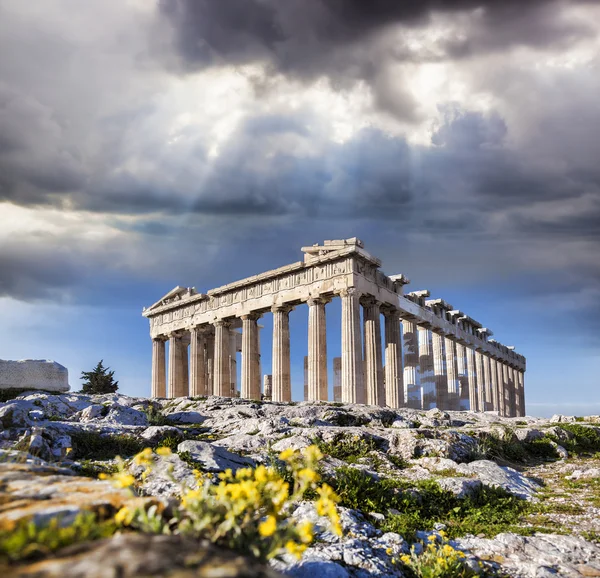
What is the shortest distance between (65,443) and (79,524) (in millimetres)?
10322

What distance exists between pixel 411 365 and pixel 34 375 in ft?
90.0

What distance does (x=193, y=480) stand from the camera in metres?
8.71

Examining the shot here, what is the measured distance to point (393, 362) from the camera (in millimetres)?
40125

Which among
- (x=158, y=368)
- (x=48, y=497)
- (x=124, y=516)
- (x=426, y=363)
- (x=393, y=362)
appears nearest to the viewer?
(x=124, y=516)

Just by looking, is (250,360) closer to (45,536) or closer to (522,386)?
(45,536)

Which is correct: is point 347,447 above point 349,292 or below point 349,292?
below

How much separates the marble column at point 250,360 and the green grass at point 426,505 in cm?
3134

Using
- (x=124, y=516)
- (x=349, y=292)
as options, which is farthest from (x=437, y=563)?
(x=349, y=292)

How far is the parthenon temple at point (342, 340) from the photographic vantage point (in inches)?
1420

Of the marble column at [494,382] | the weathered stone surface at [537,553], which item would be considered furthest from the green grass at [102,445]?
the marble column at [494,382]

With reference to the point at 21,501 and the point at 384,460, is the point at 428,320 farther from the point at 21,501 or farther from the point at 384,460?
the point at 21,501

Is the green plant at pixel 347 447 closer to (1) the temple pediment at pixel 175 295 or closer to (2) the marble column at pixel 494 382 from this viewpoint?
(1) the temple pediment at pixel 175 295

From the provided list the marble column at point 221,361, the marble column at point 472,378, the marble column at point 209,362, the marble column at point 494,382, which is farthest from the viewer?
the marble column at point 494,382

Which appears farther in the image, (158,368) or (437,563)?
(158,368)
